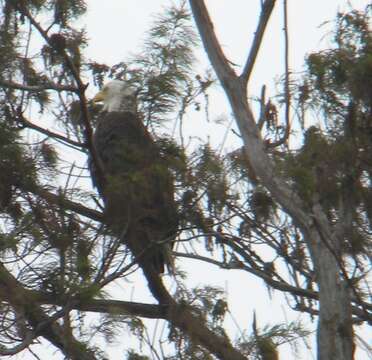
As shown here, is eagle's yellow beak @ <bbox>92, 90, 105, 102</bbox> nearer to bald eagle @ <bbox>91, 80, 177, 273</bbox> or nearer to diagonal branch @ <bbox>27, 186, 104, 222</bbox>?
bald eagle @ <bbox>91, 80, 177, 273</bbox>

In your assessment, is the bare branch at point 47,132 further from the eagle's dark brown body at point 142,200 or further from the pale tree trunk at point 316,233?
the pale tree trunk at point 316,233

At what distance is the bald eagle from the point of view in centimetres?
490

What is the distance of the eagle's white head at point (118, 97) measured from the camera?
5.65 metres

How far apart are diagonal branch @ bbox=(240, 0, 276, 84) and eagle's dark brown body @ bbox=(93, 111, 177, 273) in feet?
1.70

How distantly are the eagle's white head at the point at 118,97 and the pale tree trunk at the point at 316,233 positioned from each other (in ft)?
1.41

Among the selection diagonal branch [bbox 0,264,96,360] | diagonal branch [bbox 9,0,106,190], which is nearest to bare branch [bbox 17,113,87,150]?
diagonal branch [bbox 9,0,106,190]

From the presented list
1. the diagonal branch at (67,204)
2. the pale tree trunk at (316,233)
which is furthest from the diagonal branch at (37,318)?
the pale tree trunk at (316,233)

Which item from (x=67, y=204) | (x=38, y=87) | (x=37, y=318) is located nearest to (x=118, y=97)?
(x=38, y=87)

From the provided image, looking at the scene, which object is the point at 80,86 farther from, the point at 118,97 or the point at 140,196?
the point at 118,97

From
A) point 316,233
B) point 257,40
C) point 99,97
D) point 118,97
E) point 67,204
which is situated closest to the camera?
point 67,204

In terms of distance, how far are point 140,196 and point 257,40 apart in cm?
106

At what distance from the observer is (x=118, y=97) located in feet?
20.0

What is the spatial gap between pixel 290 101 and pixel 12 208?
4.29 feet

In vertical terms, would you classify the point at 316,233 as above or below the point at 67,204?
above
